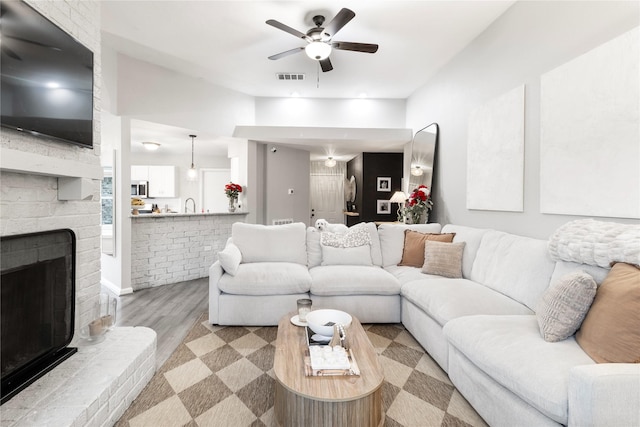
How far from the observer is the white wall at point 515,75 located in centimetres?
210

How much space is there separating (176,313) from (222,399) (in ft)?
5.36

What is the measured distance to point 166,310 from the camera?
3221mm

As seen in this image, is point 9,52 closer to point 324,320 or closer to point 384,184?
point 324,320

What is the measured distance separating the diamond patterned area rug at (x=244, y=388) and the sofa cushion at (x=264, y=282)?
0.40m

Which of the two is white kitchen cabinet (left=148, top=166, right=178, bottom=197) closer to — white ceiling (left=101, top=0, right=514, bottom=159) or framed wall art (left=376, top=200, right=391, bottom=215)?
white ceiling (left=101, top=0, right=514, bottom=159)

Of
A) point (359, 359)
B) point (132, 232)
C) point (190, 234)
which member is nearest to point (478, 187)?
point (359, 359)

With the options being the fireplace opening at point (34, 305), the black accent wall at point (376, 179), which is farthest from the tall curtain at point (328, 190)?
the fireplace opening at point (34, 305)

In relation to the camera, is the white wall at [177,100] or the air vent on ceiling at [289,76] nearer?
the white wall at [177,100]

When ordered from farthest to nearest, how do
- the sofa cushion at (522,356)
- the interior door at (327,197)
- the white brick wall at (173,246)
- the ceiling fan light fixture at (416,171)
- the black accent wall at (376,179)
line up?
1. the interior door at (327,197)
2. the black accent wall at (376,179)
3. the ceiling fan light fixture at (416,171)
4. the white brick wall at (173,246)
5. the sofa cushion at (522,356)

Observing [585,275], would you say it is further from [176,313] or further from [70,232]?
[176,313]

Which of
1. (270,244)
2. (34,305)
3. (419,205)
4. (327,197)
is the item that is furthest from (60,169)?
(327,197)

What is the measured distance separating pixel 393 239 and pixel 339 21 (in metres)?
2.26

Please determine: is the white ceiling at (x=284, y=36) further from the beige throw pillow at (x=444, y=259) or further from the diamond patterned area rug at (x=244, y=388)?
the diamond patterned area rug at (x=244, y=388)

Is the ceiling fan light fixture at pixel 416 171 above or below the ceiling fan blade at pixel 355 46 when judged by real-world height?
below
